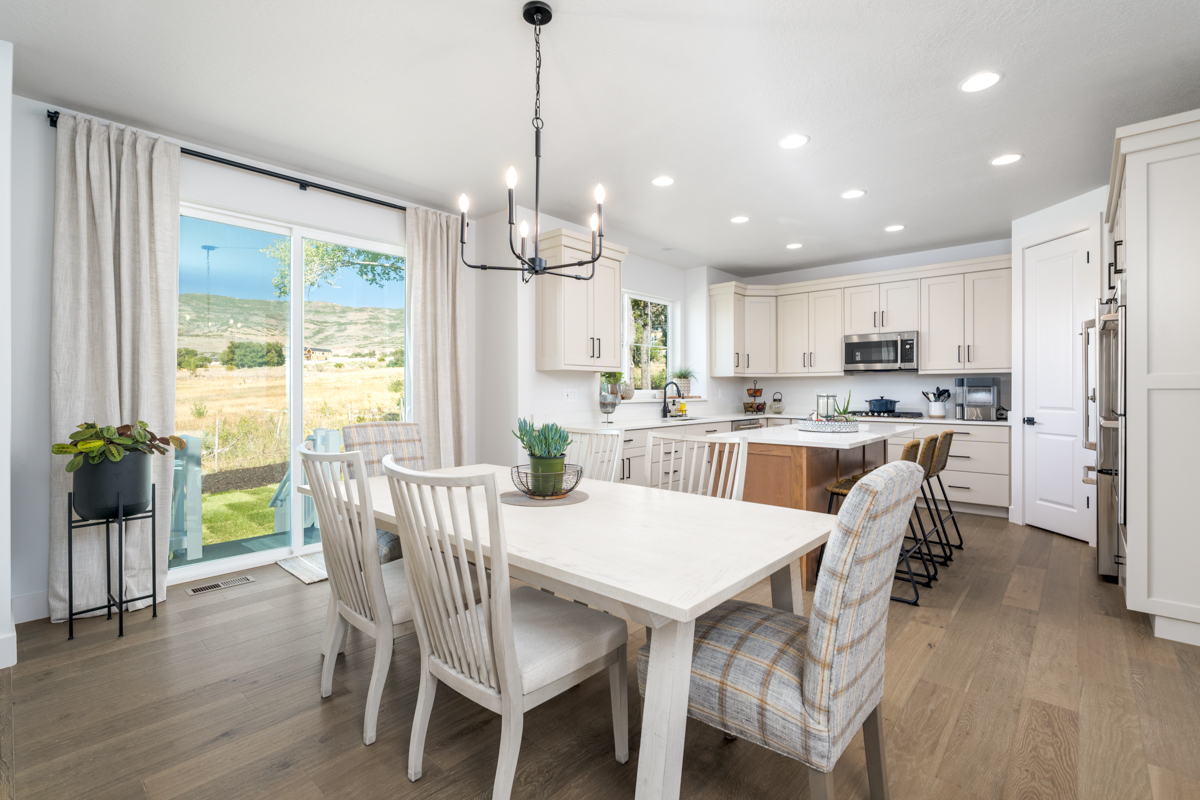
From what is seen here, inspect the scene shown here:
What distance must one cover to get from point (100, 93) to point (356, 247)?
152 centimetres

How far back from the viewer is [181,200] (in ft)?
10.4

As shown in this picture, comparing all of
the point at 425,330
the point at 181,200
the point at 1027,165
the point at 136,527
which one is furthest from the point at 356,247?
the point at 1027,165

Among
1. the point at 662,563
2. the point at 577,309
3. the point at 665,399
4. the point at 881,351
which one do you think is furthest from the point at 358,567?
the point at 881,351

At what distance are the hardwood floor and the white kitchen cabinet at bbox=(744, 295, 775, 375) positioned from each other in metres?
A: 3.93

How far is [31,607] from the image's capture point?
2691 mm

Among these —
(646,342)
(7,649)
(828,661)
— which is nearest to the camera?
(828,661)

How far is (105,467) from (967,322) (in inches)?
249

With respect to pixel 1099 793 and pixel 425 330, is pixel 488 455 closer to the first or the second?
pixel 425 330

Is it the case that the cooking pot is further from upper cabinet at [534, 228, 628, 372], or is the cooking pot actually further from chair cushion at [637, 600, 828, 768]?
chair cushion at [637, 600, 828, 768]

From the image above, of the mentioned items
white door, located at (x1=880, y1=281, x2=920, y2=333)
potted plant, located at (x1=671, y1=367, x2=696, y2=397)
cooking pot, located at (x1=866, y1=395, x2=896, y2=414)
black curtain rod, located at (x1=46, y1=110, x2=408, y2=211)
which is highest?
black curtain rod, located at (x1=46, y1=110, x2=408, y2=211)

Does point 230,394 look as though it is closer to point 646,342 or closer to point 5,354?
point 5,354

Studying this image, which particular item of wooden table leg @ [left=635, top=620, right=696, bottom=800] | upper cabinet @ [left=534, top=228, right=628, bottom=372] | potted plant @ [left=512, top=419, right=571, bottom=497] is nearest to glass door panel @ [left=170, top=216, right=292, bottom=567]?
upper cabinet @ [left=534, top=228, right=628, bottom=372]

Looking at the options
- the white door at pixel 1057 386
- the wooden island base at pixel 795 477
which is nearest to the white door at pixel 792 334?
the white door at pixel 1057 386

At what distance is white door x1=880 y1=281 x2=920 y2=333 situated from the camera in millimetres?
5430
